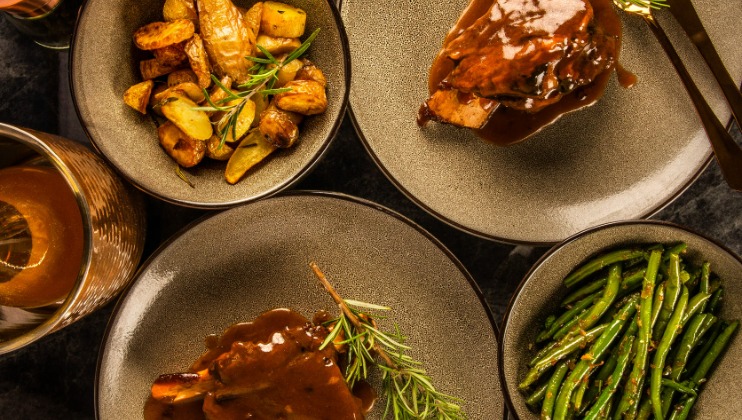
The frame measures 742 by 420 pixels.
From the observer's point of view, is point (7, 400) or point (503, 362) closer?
point (503, 362)

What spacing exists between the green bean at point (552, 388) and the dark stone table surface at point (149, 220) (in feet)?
1.11

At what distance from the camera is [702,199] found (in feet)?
6.50

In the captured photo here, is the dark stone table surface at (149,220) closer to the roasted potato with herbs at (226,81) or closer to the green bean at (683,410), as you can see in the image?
the roasted potato with herbs at (226,81)

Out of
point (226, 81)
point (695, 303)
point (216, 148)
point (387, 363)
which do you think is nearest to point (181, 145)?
point (216, 148)

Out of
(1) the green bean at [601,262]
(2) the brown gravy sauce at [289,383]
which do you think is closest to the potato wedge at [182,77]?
(2) the brown gravy sauce at [289,383]

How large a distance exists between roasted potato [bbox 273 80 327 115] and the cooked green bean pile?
834 mm

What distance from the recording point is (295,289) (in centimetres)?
184

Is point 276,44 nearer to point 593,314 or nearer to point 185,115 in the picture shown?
point 185,115

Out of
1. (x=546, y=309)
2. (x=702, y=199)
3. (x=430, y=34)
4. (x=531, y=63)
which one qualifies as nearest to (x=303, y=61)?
(x=430, y=34)

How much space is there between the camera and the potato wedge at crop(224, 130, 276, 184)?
165 cm

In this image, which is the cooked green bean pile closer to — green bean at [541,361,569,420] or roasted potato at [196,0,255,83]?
green bean at [541,361,569,420]

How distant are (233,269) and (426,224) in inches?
24.0

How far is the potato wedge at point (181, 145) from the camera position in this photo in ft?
5.35

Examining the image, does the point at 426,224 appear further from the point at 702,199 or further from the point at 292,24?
the point at 702,199
